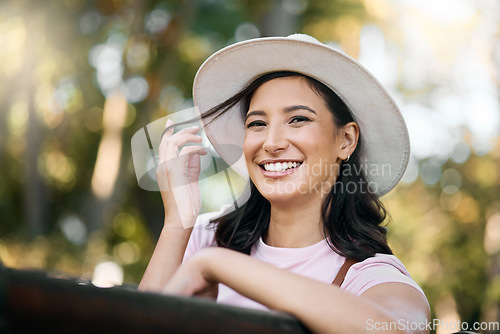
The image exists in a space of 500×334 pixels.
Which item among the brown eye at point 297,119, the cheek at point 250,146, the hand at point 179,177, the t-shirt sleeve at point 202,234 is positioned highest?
the brown eye at point 297,119

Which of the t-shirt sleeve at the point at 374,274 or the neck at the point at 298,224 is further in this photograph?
the neck at the point at 298,224

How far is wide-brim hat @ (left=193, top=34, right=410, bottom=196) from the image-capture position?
1.98 metres

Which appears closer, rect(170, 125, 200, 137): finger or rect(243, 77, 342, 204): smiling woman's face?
rect(243, 77, 342, 204): smiling woman's face

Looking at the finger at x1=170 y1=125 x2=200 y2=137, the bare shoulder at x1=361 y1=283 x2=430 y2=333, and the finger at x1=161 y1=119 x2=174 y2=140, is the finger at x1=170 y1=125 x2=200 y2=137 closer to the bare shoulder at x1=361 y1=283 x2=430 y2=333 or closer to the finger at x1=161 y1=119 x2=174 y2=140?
the finger at x1=161 y1=119 x2=174 y2=140

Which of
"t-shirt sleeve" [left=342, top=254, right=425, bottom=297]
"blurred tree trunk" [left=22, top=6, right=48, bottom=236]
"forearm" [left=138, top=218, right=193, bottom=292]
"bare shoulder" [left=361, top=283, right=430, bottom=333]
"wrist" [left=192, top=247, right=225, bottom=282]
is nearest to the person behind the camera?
"wrist" [left=192, top=247, right=225, bottom=282]

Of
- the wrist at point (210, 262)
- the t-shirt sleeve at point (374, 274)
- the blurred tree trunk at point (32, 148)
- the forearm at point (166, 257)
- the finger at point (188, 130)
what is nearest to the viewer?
the wrist at point (210, 262)

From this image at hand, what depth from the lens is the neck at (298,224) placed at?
207cm

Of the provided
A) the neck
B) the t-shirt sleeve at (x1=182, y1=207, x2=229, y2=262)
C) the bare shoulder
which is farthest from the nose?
the bare shoulder

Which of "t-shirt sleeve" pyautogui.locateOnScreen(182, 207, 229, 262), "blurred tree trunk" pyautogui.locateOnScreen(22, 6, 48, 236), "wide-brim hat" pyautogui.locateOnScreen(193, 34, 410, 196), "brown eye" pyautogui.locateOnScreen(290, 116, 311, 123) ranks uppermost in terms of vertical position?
"blurred tree trunk" pyautogui.locateOnScreen(22, 6, 48, 236)

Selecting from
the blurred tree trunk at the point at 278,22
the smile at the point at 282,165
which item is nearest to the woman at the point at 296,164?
the smile at the point at 282,165

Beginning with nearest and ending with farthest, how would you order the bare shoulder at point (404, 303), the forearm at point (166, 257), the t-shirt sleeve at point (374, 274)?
the bare shoulder at point (404, 303) → the t-shirt sleeve at point (374, 274) → the forearm at point (166, 257)

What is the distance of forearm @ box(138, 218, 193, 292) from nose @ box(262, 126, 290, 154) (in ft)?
1.44

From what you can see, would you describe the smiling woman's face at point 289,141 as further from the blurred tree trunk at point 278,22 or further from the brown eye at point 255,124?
the blurred tree trunk at point 278,22

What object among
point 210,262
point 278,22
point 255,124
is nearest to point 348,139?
point 255,124
